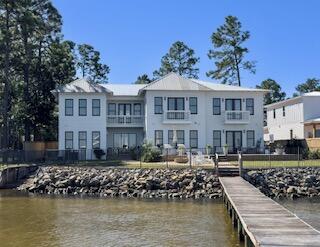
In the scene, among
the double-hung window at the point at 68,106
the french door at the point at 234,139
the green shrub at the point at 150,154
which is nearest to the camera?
the green shrub at the point at 150,154

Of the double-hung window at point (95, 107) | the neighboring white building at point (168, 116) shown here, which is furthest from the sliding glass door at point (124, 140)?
the double-hung window at point (95, 107)

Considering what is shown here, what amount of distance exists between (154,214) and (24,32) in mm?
30690

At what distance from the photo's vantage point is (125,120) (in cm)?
4381

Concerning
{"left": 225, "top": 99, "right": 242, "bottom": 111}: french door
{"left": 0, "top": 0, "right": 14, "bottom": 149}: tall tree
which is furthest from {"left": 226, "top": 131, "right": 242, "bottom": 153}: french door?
{"left": 0, "top": 0, "right": 14, "bottom": 149}: tall tree

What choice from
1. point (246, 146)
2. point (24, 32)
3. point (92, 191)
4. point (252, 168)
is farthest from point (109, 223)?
point (24, 32)

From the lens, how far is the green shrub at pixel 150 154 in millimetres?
38125

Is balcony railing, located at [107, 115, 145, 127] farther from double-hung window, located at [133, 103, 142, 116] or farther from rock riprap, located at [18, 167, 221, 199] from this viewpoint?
rock riprap, located at [18, 167, 221, 199]

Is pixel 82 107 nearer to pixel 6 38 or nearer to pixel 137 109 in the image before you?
pixel 137 109

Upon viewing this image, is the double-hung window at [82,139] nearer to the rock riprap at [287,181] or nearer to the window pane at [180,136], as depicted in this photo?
the window pane at [180,136]

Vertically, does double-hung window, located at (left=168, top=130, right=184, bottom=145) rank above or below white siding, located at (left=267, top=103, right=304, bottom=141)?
below

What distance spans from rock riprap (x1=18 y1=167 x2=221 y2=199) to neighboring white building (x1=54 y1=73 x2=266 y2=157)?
9266 mm

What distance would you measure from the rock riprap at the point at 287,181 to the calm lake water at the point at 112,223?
5.09 meters

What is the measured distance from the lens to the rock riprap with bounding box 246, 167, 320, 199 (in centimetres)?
2898

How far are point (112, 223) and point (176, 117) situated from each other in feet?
75.6
